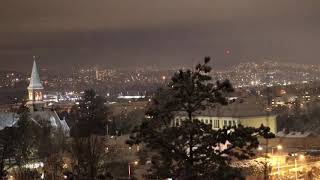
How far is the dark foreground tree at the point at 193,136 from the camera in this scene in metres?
13.6

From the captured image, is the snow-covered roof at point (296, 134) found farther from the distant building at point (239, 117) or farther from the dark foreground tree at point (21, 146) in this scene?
the dark foreground tree at point (21, 146)

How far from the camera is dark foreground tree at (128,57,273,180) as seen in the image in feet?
44.5

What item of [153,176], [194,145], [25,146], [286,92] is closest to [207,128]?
[194,145]

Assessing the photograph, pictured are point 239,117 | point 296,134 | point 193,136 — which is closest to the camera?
point 193,136

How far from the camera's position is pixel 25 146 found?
4000cm

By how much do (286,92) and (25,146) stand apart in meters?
87.8

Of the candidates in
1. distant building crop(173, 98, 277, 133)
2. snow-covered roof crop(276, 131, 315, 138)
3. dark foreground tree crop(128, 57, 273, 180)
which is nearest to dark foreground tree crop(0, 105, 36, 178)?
distant building crop(173, 98, 277, 133)

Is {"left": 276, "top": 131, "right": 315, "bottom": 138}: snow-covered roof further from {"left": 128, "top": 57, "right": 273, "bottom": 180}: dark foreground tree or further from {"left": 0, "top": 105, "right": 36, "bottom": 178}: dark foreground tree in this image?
{"left": 128, "top": 57, "right": 273, "bottom": 180}: dark foreground tree

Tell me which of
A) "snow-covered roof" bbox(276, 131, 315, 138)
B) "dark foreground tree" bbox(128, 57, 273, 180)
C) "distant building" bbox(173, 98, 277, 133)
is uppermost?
"dark foreground tree" bbox(128, 57, 273, 180)

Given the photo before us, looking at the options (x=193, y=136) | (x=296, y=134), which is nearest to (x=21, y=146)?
(x=296, y=134)

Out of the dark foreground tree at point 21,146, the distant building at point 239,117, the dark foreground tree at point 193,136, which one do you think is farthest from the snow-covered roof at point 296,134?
the dark foreground tree at point 193,136

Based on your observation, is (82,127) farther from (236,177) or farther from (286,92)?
(286,92)

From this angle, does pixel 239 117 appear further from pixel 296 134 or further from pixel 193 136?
pixel 193 136

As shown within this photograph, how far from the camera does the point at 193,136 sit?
45.0 feet
